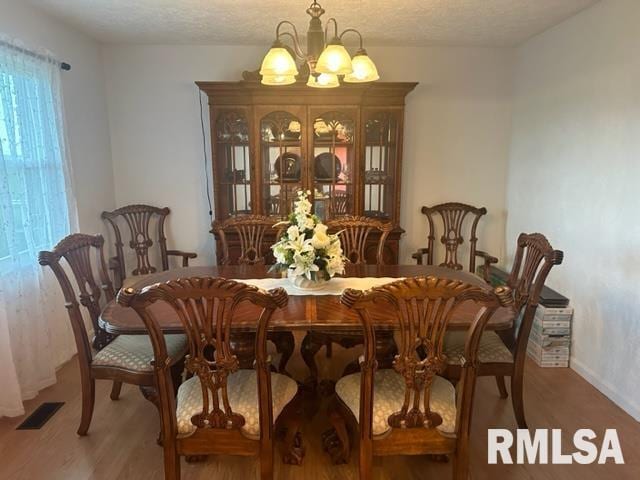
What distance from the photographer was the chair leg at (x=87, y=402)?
2.12 m

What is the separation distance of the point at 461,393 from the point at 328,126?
2526 millimetres

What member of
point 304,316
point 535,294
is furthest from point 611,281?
point 304,316

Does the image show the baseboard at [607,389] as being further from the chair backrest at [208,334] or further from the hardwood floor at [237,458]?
the chair backrest at [208,334]

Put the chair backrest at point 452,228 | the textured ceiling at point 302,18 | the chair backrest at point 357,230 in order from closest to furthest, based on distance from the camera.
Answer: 1. the textured ceiling at point 302,18
2. the chair backrest at point 357,230
3. the chair backrest at point 452,228

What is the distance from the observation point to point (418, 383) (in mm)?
1553

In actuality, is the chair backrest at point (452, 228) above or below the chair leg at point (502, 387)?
above

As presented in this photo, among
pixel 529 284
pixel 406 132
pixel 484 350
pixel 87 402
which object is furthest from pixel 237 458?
pixel 406 132

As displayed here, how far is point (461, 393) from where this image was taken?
1.58 m

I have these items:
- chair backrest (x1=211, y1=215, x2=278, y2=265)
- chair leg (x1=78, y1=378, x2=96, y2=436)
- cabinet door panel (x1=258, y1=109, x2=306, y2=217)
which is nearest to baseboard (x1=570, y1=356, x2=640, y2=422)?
chair backrest (x1=211, y1=215, x2=278, y2=265)

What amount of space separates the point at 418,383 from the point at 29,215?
94.0 inches

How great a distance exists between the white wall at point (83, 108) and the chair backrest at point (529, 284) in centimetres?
299

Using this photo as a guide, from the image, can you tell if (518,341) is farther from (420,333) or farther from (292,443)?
(292,443)

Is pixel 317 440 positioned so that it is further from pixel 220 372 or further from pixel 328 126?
pixel 328 126

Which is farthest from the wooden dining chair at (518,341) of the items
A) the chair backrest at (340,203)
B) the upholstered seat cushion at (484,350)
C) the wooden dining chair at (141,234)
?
the wooden dining chair at (141,234)
